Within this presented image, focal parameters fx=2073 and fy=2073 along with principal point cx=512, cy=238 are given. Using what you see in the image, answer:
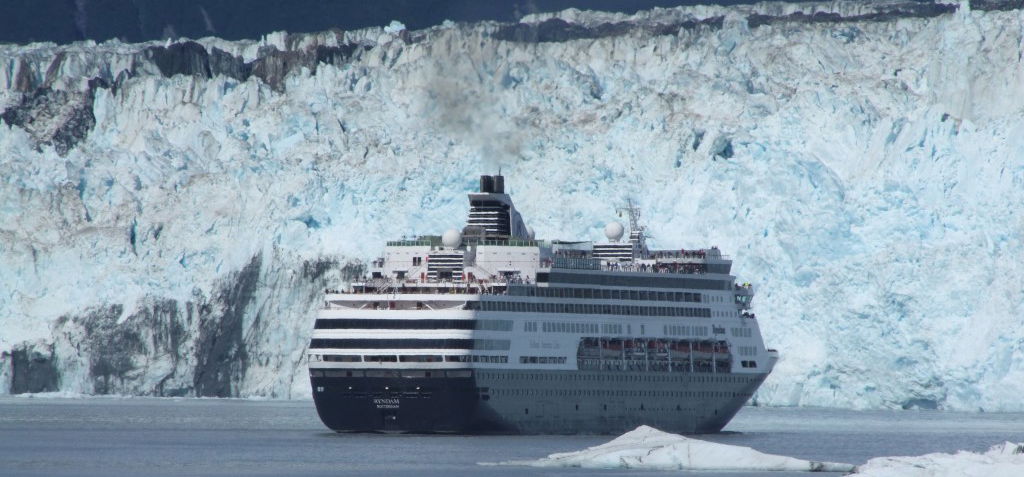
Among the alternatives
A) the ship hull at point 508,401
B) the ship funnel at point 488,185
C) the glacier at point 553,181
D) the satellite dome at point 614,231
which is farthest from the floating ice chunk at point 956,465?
the glacier at point 553,181

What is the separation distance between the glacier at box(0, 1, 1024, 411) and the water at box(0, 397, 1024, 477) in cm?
240

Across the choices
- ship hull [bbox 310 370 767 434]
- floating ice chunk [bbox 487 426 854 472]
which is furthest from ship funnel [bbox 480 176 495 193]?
floating ice chunk [bbox 487 426 854 472]

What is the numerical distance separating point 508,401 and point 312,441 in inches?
193

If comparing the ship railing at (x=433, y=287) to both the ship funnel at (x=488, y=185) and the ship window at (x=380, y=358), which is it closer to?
the ship window at (x=380, y=358)

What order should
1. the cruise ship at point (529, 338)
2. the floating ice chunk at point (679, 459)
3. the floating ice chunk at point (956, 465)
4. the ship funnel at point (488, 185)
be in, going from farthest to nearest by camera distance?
the ship funnel at point (488, 185) < the cruise ship at point (529, 338) < the floating ice chunk at point (679, 459) < the floating ice chunk at point (956, 465)

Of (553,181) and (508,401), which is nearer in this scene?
(508,401)

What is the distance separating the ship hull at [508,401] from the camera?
49969 mm

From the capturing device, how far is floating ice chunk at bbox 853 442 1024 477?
3494 centimetres

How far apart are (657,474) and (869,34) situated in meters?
39.4

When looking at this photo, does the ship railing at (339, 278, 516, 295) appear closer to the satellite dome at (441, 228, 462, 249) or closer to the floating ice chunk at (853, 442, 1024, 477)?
the satellite dome at (441, 228, 462, 249)

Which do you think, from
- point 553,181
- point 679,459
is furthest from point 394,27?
point 679,459

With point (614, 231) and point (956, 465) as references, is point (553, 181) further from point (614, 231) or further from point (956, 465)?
point (956, 465)

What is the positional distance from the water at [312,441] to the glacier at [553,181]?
240cm

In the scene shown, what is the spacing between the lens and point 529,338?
5216 centimetres
